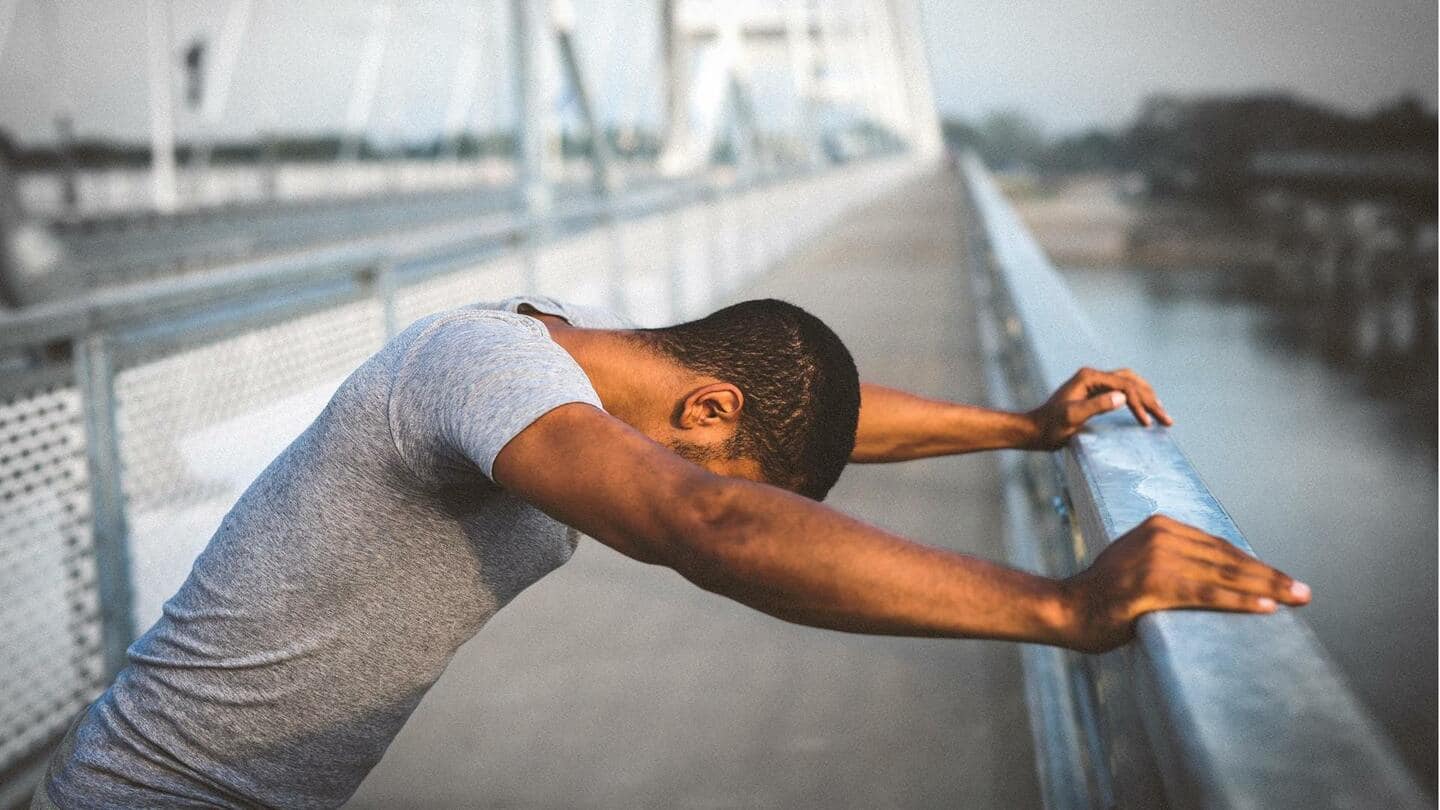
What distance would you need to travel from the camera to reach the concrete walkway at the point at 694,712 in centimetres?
245

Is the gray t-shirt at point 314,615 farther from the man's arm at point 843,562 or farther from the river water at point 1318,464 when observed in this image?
the river water at point 1318,464

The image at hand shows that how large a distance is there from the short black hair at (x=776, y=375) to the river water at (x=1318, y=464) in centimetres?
79

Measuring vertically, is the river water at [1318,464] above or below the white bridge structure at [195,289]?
below

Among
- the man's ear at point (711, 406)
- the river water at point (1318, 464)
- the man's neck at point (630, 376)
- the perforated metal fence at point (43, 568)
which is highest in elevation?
the man's neck at point (630, 376)

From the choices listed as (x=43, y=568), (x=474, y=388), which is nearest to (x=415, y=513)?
(x=474, y=388)

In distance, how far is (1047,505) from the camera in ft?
10.1

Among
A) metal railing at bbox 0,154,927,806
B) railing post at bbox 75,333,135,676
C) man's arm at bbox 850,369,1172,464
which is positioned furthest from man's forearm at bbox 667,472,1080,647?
railing post at bbox 75,333,135,676

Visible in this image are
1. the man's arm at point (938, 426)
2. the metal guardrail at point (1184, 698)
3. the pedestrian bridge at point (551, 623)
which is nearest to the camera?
the metal guardrail at point (1184, 698)

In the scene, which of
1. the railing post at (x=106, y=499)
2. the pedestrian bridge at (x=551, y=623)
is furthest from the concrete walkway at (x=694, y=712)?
the railing post at (x=106, y=499)

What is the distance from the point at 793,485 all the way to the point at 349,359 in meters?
2.49

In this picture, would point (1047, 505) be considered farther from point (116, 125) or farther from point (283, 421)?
point (116, 125)

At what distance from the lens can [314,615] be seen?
145cm

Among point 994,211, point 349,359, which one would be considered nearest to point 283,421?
point 349,359

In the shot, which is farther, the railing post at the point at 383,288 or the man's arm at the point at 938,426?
the railing post at the point at 383,288
